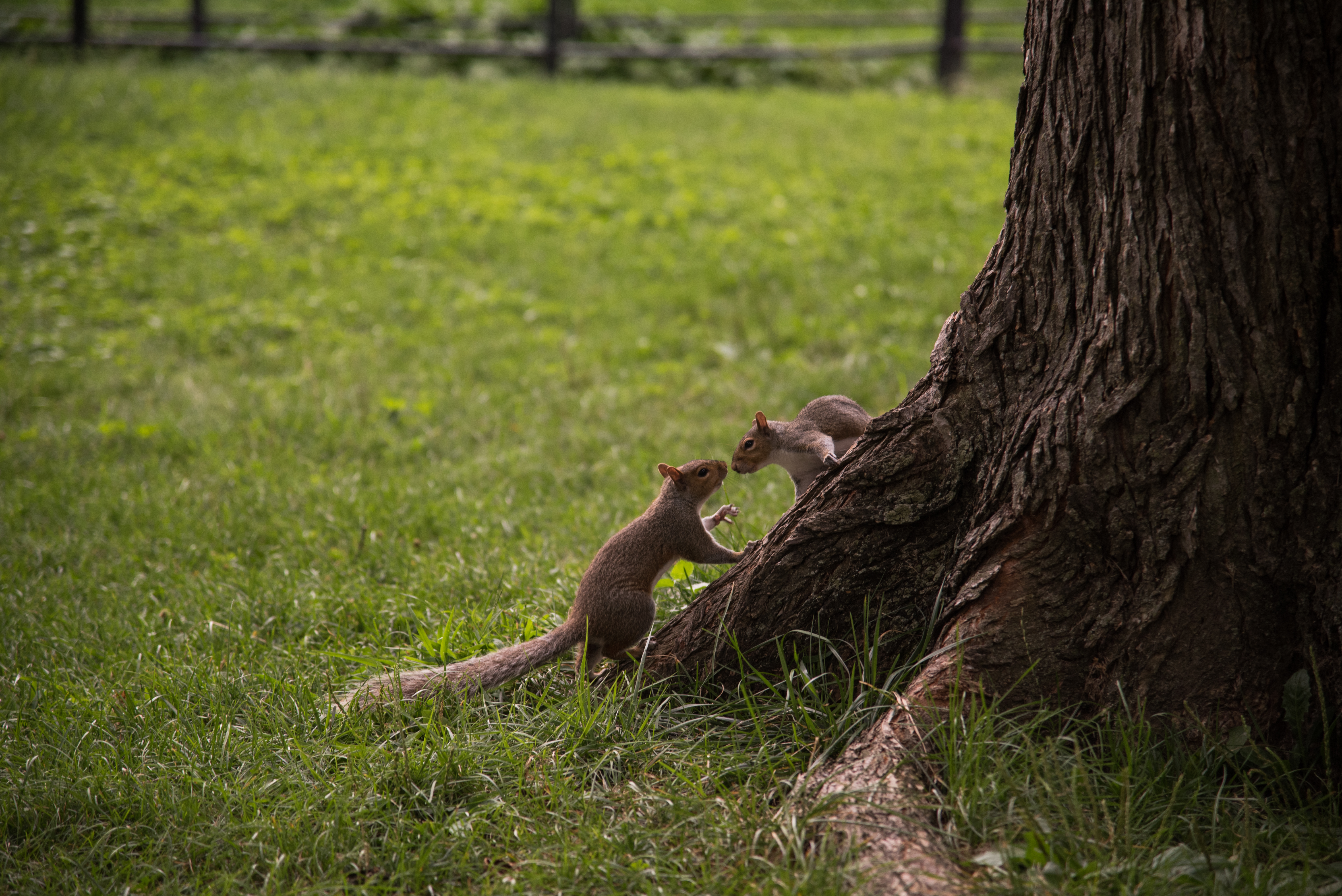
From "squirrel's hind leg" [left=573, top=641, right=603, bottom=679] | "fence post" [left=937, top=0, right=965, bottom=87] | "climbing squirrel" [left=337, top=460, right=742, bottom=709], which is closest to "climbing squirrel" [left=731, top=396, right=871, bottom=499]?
"climbing squirrel" [left=337, top=460, right=742, bottom=709]

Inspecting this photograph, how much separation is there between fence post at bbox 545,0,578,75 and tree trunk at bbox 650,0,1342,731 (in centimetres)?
1156

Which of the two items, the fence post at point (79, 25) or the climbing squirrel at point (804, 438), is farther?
the fence post at point (79, 25)

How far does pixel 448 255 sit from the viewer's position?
27.8ft

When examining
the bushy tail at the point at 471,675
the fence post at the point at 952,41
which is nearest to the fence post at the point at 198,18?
the fence post at the point at 952,41

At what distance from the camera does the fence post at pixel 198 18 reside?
43.6 feet

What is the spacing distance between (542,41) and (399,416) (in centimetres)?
959

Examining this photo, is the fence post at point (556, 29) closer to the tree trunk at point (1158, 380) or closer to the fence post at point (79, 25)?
the fence post at point (79, 25)

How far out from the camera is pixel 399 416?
5961 millimetres

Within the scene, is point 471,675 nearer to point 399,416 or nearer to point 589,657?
point 589,657

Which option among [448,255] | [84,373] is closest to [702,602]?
[84,373]

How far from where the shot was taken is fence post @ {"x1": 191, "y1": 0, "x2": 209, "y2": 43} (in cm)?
1330

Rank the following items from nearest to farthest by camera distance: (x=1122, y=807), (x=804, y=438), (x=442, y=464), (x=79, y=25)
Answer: (x=1122, y=807) < (x=804, y=438) < (x=442, y=464) < (x=79, y=25)

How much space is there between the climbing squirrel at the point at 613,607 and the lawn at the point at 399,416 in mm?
88

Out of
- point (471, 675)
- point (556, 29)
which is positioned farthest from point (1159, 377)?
point (556, 29)
